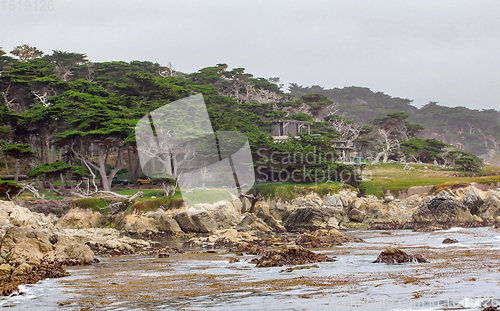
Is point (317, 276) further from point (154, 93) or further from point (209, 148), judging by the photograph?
point (154, 93)

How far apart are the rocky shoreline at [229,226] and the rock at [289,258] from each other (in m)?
0.04

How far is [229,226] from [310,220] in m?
6.53

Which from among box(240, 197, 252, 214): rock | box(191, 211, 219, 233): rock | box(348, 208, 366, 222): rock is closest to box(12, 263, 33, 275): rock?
box(191, 211, 219, 233): rock

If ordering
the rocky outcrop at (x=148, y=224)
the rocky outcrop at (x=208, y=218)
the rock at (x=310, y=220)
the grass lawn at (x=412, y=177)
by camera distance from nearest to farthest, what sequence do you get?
the rocky outcrop at (x=148, y=224) → the rocky outcrop at (x=208, y=218) → the rock at (x=310, y=220) → the grass lawn at (x=412, y=177)

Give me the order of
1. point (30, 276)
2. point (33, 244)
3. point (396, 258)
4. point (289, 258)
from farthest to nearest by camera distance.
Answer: point (33, 244) → point (289, 258) → point (396, 258) → point (30, 276)

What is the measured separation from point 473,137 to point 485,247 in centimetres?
9924

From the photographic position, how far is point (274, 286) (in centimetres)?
1436

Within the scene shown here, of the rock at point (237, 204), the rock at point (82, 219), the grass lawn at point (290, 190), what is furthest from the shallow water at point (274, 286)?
the grass lawn at point (290, 190)

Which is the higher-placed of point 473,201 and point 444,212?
point 473,201

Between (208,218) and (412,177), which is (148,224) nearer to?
(208,218)

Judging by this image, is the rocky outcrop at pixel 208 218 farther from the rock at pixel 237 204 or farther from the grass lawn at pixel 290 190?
the grass lawn at pixel 290 190

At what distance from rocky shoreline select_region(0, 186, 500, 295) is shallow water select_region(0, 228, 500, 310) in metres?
1.38

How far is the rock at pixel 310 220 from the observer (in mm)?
39438

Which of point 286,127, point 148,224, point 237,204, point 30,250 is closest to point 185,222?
point 148,224
